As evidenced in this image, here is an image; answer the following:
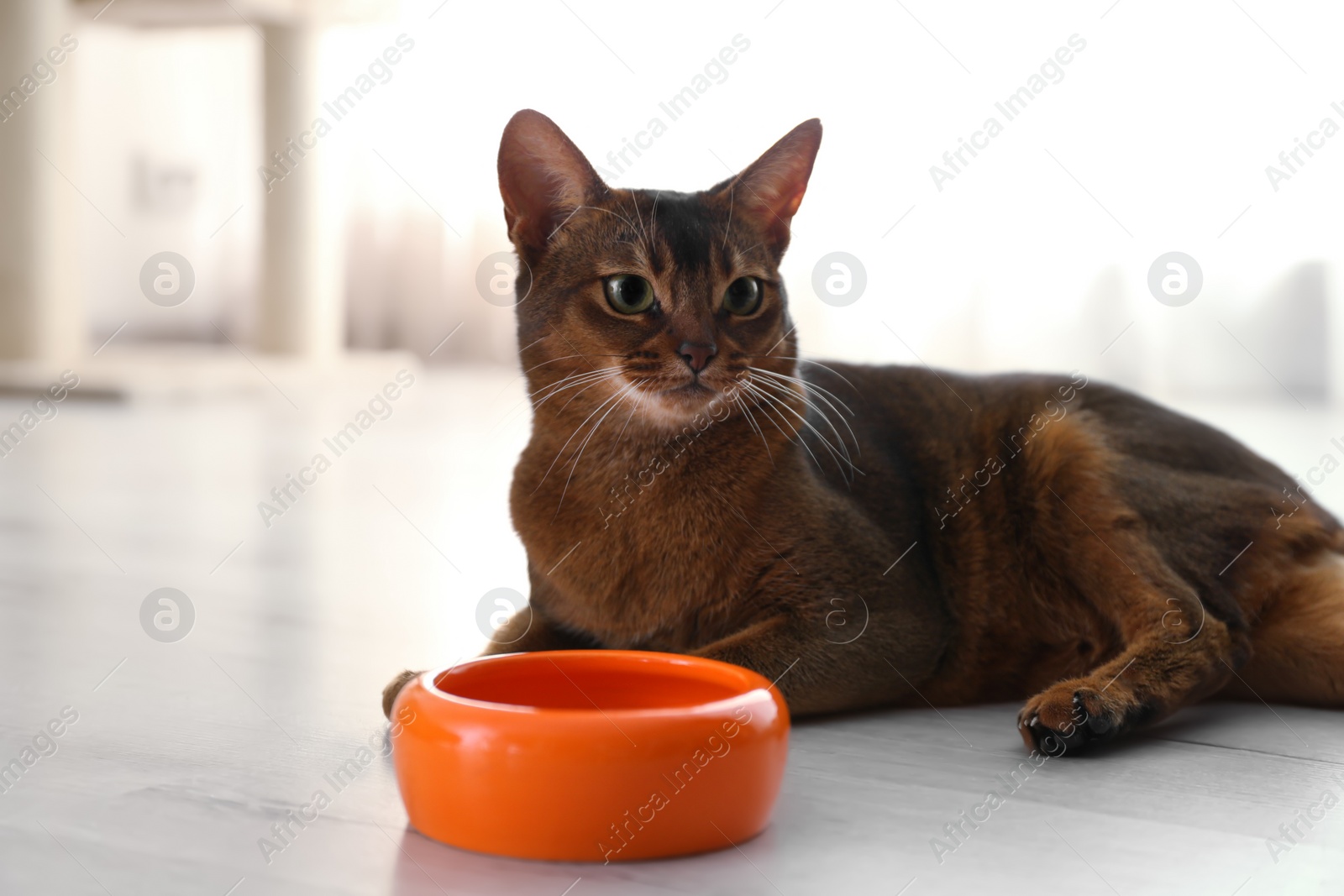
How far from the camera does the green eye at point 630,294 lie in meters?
1.65

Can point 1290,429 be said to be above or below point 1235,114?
below

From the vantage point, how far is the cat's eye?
1699 mm

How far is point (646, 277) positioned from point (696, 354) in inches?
5.6

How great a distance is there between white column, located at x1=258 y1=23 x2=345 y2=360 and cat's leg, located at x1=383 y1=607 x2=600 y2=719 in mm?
4926

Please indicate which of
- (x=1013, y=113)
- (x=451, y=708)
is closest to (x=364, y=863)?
(x=451, y=708)

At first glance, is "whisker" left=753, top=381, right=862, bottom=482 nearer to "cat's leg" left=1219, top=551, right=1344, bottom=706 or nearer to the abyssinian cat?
the abyssinian cat

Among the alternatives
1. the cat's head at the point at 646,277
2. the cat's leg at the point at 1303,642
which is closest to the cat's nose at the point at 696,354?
the cat's head at the point at 646,277

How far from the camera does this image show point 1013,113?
4.78 meters

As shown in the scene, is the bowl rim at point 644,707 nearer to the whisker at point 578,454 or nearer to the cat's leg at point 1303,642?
the whisker at point 578,454

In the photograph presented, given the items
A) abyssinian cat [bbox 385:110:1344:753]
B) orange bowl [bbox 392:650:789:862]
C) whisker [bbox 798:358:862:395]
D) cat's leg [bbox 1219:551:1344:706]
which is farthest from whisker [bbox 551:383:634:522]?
cat's leg [bbox 1219:551:1344:706]

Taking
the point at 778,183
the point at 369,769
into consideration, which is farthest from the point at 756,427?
the point at 369,769

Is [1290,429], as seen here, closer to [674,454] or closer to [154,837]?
[674,454]

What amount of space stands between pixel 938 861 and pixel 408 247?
6762mm

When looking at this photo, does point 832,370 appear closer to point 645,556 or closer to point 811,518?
point 811,518
